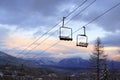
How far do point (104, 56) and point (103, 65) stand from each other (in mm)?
2154

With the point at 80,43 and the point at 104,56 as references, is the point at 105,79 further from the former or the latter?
the point at 80,43

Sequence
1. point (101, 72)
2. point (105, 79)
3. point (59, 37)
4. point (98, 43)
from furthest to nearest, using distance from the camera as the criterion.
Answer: point (98, 43)
point (101, 72)
point (105, 79)
point (59, 37)

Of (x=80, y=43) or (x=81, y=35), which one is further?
(x=80, y=43)

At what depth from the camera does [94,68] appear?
6319cm

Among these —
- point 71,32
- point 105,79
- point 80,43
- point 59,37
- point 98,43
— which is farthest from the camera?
point 98,43

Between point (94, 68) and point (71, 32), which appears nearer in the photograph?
point (71, 32)

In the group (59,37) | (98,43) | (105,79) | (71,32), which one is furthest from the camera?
(98,43)

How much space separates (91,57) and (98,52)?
1727 mm

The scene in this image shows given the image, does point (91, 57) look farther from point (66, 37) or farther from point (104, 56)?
point (66, 37)

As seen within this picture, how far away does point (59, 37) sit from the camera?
3144cm

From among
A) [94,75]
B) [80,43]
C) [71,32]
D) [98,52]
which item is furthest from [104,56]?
[71,32]

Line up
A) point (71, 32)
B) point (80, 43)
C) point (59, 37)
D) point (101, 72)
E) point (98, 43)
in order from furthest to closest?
point (98, 43)
point (101, 72)
point (80, 43)
point (59, 37)
point (71, 32)

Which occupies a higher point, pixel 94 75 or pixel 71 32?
pixel 71 32

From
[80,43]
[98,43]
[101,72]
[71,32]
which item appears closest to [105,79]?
[101,72]
